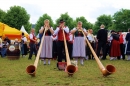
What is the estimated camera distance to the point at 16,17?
2276 inches

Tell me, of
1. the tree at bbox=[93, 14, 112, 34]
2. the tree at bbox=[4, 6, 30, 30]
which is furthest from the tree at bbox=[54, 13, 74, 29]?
the tree at bbox=[4, 6, 30, 30]

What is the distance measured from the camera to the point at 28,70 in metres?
7.11

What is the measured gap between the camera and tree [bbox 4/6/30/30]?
56406mm

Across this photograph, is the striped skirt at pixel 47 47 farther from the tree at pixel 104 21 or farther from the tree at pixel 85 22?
the tree at pixel 104 21

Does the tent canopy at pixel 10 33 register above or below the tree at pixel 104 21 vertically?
below

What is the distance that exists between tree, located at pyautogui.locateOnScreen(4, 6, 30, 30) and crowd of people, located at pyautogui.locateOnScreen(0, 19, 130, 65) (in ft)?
124

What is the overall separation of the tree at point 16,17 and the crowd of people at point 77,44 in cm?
3781

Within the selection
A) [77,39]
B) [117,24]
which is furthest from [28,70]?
[117,24]

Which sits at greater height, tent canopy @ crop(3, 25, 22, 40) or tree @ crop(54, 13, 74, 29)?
tree @ crop(54, 13, 74, 29)

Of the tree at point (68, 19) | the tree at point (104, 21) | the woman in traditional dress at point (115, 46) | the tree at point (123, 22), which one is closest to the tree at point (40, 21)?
the tree at point (68, 19)

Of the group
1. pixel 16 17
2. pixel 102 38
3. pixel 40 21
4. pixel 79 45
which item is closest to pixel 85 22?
pixel 40 21

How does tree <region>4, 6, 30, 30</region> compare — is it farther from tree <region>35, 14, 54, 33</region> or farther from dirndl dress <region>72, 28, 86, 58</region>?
dirndl dress <region>72, 28, 86, 58</region>

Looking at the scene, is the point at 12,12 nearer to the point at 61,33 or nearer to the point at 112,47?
the point at 112,47

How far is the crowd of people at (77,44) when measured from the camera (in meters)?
→ 10.9
